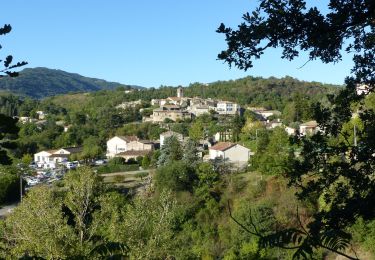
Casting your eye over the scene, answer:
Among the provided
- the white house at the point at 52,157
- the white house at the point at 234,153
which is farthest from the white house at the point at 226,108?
the white house at the point at 234,153

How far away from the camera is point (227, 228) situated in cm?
2189

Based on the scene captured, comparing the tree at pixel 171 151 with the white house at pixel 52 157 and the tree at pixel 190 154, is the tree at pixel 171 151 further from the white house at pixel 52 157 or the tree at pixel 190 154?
the white house at pixel 52 157

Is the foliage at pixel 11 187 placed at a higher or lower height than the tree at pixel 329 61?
lower

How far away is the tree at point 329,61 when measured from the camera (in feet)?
11.4

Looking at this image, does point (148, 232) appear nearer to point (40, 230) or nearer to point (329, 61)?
point (40, 230)

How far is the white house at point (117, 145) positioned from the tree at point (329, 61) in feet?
145

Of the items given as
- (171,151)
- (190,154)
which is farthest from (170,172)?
(171,151)

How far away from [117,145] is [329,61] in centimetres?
4582

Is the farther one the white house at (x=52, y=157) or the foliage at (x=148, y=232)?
the white house at (x=52, y=157)

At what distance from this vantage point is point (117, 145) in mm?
48812

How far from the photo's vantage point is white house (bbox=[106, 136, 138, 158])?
47869 mm

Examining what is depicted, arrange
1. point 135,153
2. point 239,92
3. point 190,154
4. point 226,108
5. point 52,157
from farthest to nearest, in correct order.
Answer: point 239,92
point 226,108
point 52,157
point 135,153
point 190,154

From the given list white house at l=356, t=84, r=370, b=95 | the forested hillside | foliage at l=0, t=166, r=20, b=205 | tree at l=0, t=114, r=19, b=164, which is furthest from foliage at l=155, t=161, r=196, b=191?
the forested hillside

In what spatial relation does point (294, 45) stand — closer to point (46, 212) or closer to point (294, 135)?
point (294, 135)
